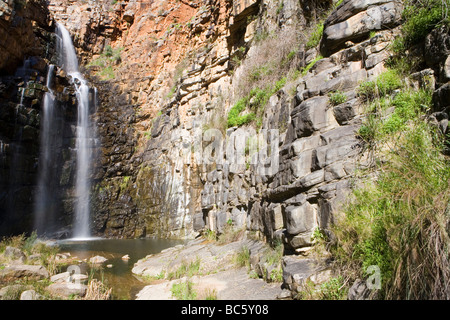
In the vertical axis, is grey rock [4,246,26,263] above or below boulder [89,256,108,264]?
above

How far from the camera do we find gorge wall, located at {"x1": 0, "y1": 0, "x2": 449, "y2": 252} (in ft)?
19.5

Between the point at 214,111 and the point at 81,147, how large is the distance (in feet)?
→ 33.9

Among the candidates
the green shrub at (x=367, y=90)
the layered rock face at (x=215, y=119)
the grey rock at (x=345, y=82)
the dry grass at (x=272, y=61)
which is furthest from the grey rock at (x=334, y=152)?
the dry grass at (x=272, y=61)

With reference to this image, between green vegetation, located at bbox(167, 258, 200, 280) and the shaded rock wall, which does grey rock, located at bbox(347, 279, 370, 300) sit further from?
the shaded rock wall

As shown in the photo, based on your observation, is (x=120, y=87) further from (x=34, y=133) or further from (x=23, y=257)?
(x=23, y=257)

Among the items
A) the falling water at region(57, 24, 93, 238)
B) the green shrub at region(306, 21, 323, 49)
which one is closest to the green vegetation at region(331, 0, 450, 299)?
the green shrub at region(306, 21, 323, 49)

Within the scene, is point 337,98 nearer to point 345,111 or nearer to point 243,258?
point 345,111

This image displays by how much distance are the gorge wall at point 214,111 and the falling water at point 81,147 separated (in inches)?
22.6

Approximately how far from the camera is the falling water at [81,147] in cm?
1931

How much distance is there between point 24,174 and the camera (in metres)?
18.0

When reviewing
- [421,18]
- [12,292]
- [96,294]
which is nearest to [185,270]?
[96,294]

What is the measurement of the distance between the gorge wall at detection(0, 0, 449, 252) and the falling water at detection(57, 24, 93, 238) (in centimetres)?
57

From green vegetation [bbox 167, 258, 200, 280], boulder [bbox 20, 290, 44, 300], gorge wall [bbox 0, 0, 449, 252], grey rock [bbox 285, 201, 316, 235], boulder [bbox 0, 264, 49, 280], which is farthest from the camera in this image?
green vegetation [bbox 167, 258, 200, 280]
